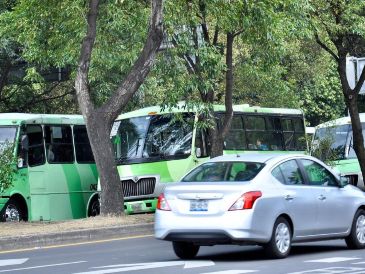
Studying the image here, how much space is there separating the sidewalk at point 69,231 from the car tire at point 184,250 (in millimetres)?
4489

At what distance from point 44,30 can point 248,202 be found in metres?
11.7

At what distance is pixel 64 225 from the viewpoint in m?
20.5

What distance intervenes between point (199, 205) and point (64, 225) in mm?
7309

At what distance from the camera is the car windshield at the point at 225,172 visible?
46.4ft

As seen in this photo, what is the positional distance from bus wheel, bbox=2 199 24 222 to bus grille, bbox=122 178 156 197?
9.91 feet

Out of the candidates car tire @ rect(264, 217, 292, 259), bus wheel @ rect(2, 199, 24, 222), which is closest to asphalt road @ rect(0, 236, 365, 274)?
car tire @ rect(264, 217, 292, 259)

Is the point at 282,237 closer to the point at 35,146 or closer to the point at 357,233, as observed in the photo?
the point at 357,233

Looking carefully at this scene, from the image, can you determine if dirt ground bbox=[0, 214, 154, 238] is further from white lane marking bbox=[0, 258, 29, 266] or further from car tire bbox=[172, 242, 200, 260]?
car tire bbox=[172, 242, 200, 260]

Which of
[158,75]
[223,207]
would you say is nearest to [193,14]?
[158,75]

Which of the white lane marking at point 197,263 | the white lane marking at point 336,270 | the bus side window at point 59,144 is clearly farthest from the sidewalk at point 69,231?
the white lane marking at point 336,270

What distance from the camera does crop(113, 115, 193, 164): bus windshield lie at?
87.9 ft

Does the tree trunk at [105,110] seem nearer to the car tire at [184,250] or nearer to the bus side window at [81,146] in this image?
the bus side window at [81,146]

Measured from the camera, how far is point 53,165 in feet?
87.9

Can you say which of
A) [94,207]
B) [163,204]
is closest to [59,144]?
[94,207]
